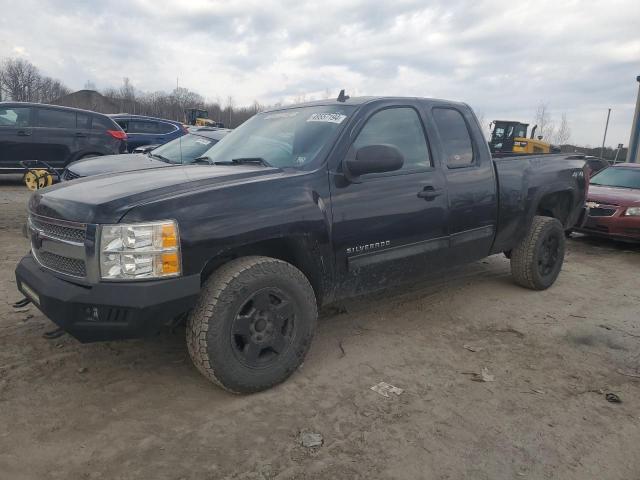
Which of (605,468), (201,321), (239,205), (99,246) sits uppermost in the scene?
(239,205)

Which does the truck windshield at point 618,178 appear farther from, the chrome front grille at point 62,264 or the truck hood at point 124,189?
the chrome front grille at point 62,264

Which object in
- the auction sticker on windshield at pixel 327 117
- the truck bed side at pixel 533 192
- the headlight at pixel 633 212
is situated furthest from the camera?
the headlight at pixel 633 212

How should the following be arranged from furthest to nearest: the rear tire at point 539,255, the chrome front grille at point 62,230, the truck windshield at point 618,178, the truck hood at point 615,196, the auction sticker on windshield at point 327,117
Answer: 1. the truck windshield at point 618,178
2. the truck hood at point 615,196
3. the rear tire at point 539,255
4. the auction sticker on windshield at point 327,117
5. the chrome front grille at point 62,230

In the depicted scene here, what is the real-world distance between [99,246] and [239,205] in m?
0.77

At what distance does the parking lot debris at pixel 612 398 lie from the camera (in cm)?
300

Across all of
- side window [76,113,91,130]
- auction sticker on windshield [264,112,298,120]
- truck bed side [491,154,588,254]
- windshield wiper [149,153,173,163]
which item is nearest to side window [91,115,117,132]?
side window [76,113,91,130]

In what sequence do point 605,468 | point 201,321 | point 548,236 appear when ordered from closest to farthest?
point 605,468 < point 201,321 < point 548,236

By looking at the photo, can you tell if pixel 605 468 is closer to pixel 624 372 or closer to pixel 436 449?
pixel 436 449

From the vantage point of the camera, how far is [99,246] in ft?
8.05

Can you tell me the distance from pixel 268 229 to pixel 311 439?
3.92 ft

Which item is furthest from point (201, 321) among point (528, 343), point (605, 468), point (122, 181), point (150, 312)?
point (528, 343)

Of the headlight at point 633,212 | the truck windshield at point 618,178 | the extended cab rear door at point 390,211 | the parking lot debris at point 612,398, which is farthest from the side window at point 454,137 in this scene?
the truck windshield at point 618,178

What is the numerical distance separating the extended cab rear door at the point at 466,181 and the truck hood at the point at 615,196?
14.7 feet

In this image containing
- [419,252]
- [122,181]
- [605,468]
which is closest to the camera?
[605,468]
